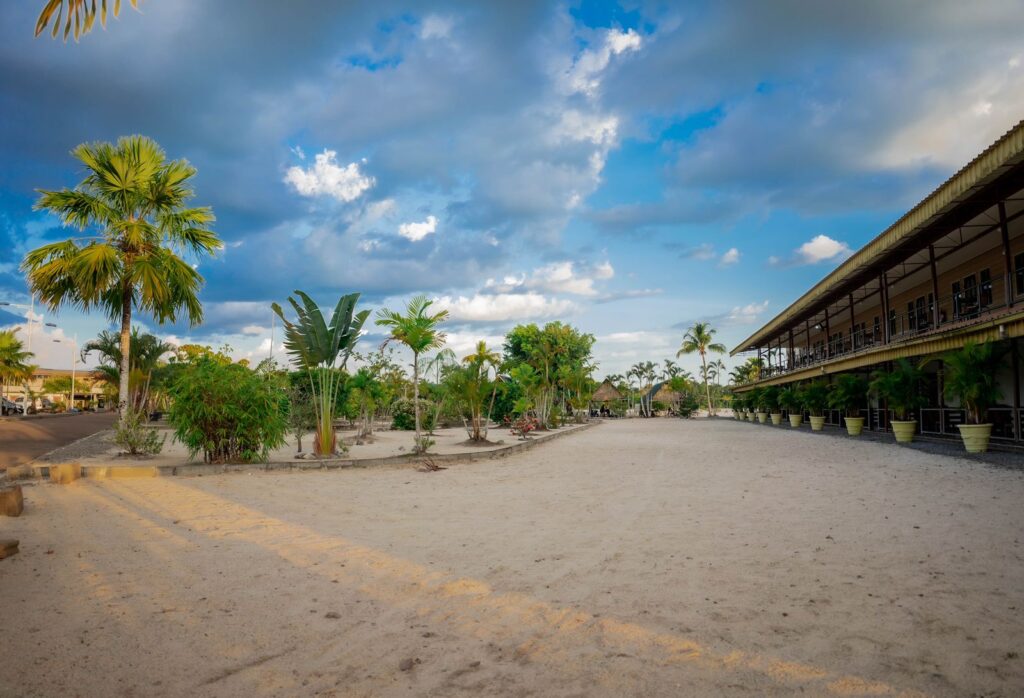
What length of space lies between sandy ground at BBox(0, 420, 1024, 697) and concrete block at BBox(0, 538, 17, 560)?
0.33 feet

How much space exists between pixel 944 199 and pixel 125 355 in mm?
19446

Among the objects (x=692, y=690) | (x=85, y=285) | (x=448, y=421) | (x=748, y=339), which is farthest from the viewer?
(x=748, y=339)

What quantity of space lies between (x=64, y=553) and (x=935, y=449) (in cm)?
1620

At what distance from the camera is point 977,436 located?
40.8ft

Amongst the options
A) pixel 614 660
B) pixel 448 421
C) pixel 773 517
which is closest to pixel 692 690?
pixel 614 660

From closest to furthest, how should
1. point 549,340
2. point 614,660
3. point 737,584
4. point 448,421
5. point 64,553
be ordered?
point 614,660
point 737,584
point 64,553
point 448,421
point 549,340

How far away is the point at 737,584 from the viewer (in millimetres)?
4145

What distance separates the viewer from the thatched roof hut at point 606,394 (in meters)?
64.1

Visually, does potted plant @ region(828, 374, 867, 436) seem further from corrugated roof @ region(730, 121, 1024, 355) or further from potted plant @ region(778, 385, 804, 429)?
potted plant @ region(778, 385, 804, 429)

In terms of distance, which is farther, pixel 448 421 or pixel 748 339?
pixel 748 339

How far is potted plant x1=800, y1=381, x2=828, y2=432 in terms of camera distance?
24.0 meters

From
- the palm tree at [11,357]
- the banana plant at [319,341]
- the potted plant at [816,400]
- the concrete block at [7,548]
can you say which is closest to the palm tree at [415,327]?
the banana plant at [319,341]

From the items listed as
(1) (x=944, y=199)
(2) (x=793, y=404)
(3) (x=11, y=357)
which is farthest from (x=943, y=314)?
(3) (x=11, y=357)

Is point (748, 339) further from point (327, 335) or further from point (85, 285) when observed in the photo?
point (85, 285)
